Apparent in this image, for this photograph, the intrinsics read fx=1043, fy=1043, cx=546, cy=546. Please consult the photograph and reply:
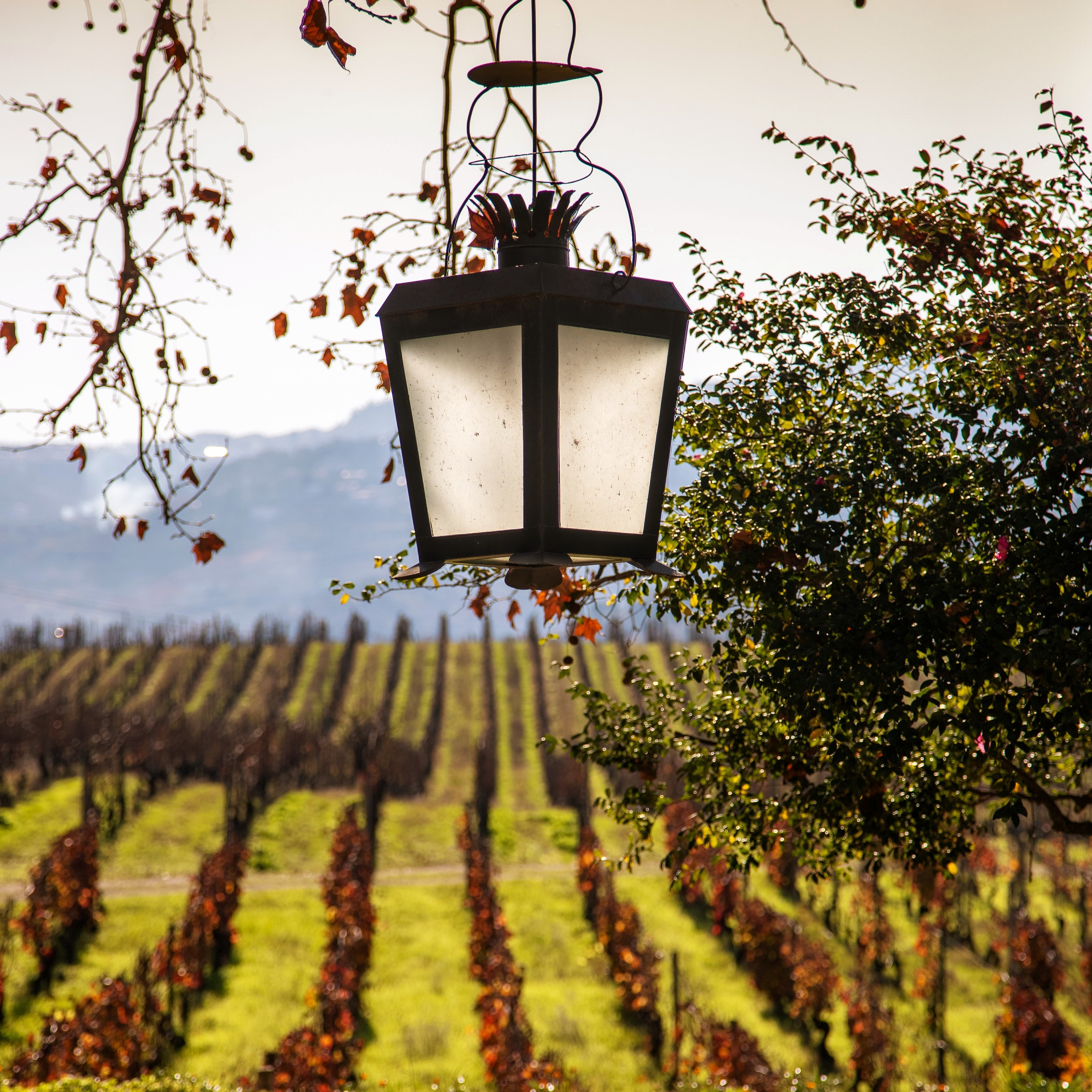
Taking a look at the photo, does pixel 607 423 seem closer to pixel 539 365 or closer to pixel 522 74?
pixel 539 365

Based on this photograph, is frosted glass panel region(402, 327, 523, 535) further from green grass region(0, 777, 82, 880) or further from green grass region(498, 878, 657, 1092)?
green grass region(0, 777, 82, 880)

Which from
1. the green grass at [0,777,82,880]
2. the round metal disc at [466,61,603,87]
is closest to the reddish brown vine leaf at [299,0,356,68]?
the round metal disc at [466,61,603,87]

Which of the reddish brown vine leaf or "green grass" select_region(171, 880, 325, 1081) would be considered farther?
"green grass" select_region(171, 880, 325, 1081)

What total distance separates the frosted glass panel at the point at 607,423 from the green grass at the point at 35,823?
892 inches

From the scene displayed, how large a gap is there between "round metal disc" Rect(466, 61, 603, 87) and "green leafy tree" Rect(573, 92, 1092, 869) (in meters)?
2.10

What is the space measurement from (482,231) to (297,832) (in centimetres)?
2523

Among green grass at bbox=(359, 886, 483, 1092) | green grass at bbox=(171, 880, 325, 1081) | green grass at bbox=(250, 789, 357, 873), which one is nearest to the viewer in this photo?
green grass at bbox=(359, 886, 483, 1092)

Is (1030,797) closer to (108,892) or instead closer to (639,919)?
(639,919)

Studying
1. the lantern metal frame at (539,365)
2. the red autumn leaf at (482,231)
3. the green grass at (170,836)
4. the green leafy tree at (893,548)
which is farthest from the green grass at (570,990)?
the red autumn leaf at (482,231)

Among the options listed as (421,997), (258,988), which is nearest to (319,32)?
(421,997)

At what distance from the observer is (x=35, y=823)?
25.2m

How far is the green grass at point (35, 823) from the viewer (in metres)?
22.6

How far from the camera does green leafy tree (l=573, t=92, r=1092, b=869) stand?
12.2ft

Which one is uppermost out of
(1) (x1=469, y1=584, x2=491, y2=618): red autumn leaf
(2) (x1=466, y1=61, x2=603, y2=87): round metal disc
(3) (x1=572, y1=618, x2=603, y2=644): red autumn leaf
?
(2) (x1=466, y1=61, x2=603, y2=87): round metal disc
